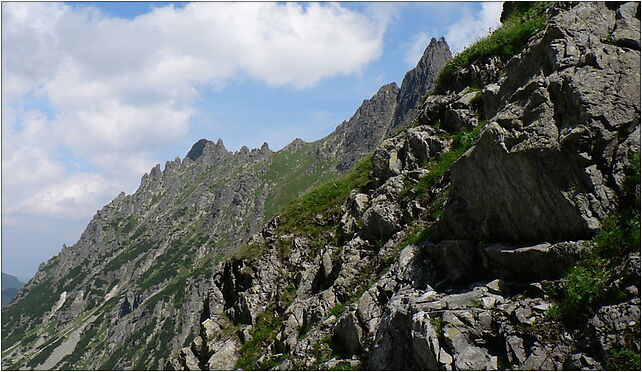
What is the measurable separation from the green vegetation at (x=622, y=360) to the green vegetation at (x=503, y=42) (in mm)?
15832

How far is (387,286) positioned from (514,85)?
27.1 ft

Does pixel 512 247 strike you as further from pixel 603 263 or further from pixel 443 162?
pixel 443 162

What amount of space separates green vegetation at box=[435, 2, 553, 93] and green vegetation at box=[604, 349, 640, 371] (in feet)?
51.9

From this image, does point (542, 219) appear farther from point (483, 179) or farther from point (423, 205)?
point (423, 205)

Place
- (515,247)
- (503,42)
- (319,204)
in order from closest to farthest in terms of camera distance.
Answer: (515,247), (503,42), (319,204)

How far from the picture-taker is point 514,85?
578 inches

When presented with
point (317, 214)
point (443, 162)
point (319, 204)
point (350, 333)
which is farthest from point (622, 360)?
point (319, 204)

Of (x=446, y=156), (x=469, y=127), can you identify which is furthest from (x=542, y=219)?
(x=469, y=127)

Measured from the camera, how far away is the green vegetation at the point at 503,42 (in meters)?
20.9

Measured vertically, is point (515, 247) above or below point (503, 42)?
below

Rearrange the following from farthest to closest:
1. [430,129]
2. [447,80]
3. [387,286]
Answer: [447,80] < [430,129] < [387,286]

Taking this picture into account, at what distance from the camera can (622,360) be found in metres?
7.73

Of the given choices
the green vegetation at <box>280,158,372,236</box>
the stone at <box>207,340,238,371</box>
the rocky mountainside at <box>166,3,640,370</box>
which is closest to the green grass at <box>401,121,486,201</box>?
the rocky mountainside at <box>166,3,640,370</box>

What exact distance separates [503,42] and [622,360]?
18682 mm
